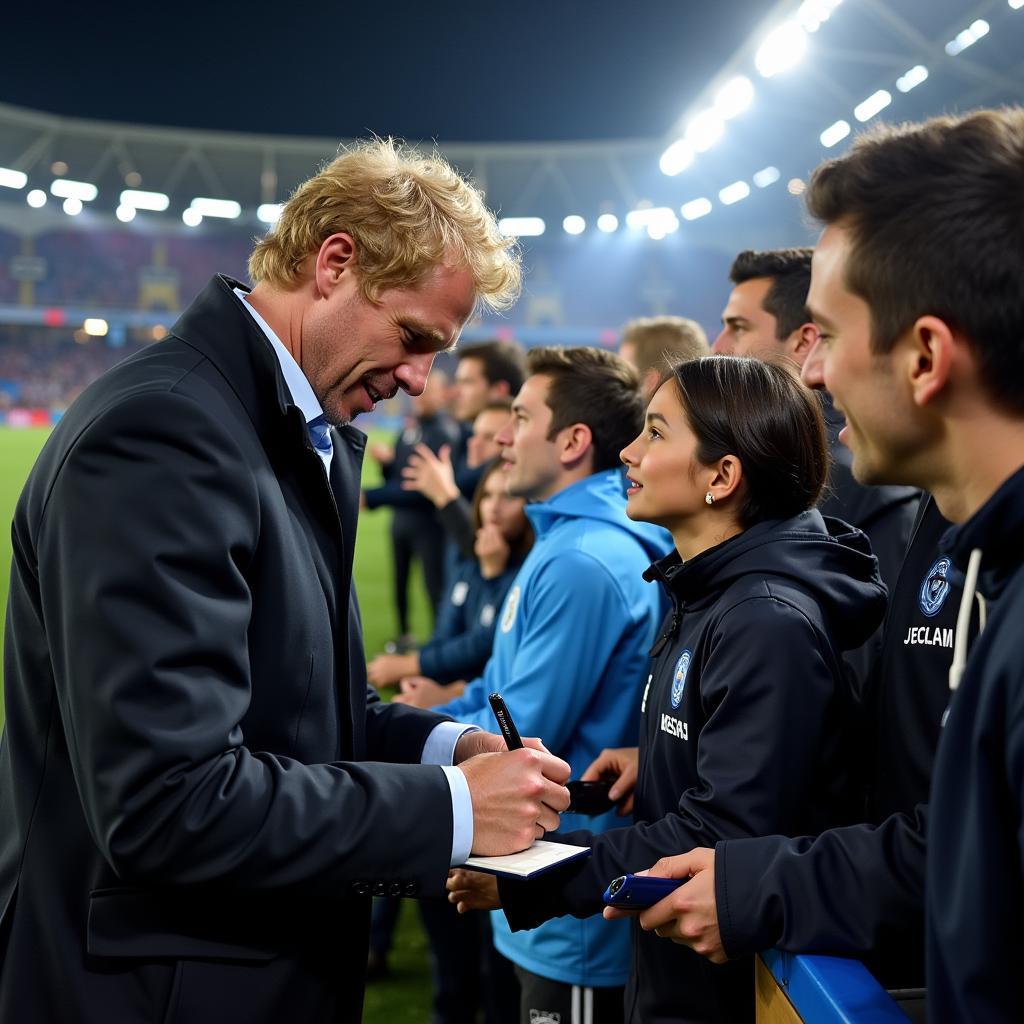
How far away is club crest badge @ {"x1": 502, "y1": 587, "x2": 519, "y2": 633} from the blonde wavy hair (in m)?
1.16

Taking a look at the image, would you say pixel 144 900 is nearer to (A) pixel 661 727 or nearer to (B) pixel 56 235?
(A) pixel 661 727

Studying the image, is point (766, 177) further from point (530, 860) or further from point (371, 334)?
point (530, 860)

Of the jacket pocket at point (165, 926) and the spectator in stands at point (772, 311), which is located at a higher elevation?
the spectator in stands at point (772, 311)

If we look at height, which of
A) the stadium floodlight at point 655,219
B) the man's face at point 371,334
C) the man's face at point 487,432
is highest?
the stadium floodlight at point 655,219

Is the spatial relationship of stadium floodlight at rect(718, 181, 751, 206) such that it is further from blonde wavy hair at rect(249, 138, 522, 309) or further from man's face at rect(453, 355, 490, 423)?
blonde wavy hair at rect(249, 138, 522, 309)

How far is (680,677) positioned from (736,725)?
22 cm

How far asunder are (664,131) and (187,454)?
38.4m

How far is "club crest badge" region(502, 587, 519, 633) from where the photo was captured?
290cm

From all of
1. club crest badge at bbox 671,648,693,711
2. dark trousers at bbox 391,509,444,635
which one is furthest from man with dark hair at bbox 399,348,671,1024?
dark trousers at bbox 391,509,444,635

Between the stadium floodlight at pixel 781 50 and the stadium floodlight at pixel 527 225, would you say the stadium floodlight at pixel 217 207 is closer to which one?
the stadium floodlight at pixel 527 225

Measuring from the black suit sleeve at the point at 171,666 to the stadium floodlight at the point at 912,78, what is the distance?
72.3 feet

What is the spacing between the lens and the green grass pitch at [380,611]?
371 cm

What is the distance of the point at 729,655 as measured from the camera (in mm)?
1835

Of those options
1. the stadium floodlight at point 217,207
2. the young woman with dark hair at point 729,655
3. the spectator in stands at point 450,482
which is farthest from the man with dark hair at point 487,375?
the stadium floodlight at point 217,207
